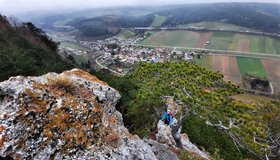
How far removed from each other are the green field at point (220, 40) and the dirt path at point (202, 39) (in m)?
2.41

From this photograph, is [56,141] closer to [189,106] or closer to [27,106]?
[27,106]

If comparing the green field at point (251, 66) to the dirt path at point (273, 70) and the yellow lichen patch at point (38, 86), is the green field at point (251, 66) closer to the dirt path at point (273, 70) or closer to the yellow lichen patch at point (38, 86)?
the dirt path at point (273, 70)

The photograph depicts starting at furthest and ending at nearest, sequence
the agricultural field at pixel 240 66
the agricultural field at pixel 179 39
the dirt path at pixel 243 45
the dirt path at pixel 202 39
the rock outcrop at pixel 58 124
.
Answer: the agricultural field at pixel 179 39 < the dirt path at pixel 202 39 < the dirt path at pixel 243 45 < the agricultural field at pixel 240 66 < the rock outcrop at pixel 58 124

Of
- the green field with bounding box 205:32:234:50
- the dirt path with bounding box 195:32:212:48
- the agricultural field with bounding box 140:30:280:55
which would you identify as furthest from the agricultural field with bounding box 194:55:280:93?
the dirt path with bounding box 195:32:212:48

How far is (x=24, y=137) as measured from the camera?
6.39 m

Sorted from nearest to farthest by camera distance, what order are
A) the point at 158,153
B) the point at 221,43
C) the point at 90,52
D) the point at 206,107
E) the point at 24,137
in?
1. the point at 24,137
2. the point at 158,153
3. the point at 206,107
4. the point at 90,52
5. the point at 221,43

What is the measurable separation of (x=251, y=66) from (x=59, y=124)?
85.1 m

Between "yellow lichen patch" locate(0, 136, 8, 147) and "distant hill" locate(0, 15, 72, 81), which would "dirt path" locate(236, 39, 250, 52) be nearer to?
"distant hill" locate(0, 15, 72, 81)

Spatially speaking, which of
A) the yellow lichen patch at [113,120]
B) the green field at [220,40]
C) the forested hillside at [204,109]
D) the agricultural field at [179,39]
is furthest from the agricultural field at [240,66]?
the yellow lichen patch at [113,120]

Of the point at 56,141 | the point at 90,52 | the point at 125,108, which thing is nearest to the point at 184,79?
the point at 125,108

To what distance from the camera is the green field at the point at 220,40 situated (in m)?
110

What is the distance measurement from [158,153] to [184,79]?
5984 mm

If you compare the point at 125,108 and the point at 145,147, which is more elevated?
the point at 145,147

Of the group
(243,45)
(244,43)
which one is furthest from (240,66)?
(244,43)
